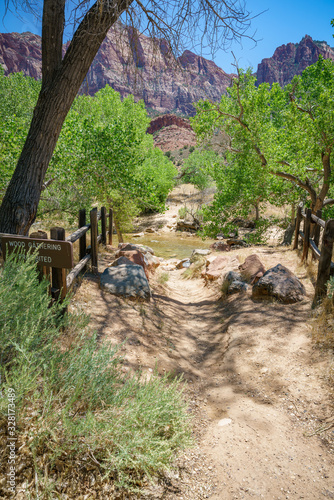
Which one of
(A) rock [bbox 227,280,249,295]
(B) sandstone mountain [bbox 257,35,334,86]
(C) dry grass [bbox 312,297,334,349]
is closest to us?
(C) dry grass [bbox 312,297,334,349]

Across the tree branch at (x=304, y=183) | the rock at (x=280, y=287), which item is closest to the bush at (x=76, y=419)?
the rock at (x=280, y=287)

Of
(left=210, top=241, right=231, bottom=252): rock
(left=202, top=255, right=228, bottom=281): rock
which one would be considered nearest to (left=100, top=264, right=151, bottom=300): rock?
(left=202, top=255, right=228, bottom=281): rock

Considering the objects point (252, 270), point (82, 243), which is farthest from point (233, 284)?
point (82, 243)

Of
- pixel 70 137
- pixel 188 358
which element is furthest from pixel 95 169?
pixel 188 358

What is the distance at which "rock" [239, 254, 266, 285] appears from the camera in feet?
22.4

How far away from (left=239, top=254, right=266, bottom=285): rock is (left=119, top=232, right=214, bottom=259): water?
27.2 ft

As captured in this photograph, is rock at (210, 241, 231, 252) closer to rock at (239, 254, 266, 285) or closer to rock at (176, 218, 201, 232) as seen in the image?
rock at (239, 254, 266, 285)

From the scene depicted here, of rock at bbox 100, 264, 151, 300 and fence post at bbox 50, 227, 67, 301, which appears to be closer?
fence post at bbox 50, 227, 67, 301

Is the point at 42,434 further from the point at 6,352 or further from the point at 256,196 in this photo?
the point at 256,196

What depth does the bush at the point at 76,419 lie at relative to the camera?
5.74 feet

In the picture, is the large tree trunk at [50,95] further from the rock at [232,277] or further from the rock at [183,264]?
the rock at [183,264]

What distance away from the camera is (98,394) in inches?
87.0

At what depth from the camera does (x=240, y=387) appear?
357 cm

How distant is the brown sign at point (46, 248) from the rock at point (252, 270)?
4.67 m
